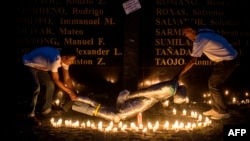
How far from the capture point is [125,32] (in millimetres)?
13844

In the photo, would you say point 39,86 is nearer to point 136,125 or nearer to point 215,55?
point 136,125

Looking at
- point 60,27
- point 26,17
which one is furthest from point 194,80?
point 26,17

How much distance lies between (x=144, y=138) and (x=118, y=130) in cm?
73

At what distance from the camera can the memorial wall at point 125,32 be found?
13.8 metres

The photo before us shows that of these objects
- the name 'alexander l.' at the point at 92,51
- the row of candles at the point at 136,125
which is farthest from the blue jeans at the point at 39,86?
the name 'alexander l.' at the point at 92,51

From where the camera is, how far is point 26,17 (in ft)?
45.2

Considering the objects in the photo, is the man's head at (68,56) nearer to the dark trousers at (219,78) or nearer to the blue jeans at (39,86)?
the blue jeans at (39,86)

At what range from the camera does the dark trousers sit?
38.2 feet

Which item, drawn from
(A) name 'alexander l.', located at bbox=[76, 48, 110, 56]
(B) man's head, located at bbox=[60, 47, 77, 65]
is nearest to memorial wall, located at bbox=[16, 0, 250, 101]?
(A) name 'alexander l.', located at bbox=[76, 48, 110, 56]

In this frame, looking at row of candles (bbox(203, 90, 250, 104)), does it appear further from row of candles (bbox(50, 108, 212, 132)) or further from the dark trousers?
row of candles (bbox(50, 108, 212, 132))

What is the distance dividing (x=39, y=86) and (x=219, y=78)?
148 inches

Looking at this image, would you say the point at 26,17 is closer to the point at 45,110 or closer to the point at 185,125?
the point at 45,110

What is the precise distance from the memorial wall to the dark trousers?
7.64 feet

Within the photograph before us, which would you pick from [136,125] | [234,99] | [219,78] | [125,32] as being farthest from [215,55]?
[125,32]
